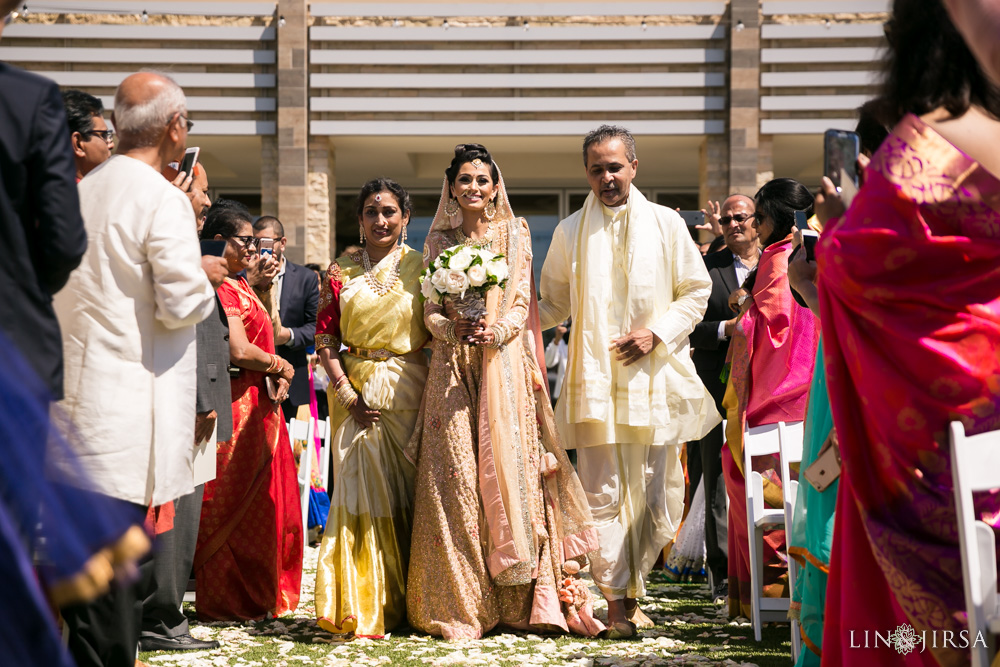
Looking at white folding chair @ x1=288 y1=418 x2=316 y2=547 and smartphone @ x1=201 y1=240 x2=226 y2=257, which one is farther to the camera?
white folding chair @ x1=288 y1=418 x2=316 y2=547

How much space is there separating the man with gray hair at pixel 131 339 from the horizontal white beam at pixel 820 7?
538 inches

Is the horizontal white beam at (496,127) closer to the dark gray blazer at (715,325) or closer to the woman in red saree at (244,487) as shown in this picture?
the dark gray blazer at (715,325)

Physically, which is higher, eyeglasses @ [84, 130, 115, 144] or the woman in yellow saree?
eyeglasses @ [84, 130, 115, 144]

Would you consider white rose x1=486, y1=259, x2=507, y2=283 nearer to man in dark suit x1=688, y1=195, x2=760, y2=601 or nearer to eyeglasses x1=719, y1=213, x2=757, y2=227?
man in dark suit x1=688, y1=195, x2=760, y2=601

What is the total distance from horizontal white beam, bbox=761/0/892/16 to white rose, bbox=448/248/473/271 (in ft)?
39.7

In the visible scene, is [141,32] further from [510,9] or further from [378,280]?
[378,280]

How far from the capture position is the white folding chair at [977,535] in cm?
204

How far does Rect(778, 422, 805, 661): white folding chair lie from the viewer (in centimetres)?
364

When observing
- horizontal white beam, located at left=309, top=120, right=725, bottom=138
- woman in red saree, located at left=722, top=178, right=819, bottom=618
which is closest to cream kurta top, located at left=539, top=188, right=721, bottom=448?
woman in red saree, located at left=722, top=178, right=819, bottom=618

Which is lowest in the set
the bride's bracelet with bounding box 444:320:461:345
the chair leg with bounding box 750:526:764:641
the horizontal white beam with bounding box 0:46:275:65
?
the chair leg with bounding box 750:526:764:641

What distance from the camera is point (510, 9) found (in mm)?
15023

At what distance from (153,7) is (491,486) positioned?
42.8 feet

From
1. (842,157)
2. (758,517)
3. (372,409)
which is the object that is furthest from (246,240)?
(842,157)

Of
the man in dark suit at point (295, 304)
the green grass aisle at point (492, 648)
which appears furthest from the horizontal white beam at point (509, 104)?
the green grass aisle at point (492, 648)
